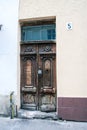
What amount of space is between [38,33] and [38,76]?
135 centimetres

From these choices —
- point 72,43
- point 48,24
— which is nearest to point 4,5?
point 48,24

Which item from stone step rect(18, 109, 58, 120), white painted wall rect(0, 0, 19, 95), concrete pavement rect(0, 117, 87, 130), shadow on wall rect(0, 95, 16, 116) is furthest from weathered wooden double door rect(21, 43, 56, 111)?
concrete pavement rect(0, 117, 87, 130)

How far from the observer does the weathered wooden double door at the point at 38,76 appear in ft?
25.2

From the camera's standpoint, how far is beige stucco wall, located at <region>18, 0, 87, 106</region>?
7156 mm

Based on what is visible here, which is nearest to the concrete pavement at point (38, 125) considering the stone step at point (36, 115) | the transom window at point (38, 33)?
the stone step at point (36, 115)

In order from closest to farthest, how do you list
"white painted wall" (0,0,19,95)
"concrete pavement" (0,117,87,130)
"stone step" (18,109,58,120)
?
"concrete pavement" (0,117,87,130) → "stone step" (18,109,58,120) → "white painted wall" (0,0,19,95)

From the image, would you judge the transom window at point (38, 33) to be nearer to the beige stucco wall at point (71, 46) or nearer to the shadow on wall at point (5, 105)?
the beige stucco wall at point (71, 46)

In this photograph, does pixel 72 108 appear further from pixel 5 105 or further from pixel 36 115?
pixel 5 105

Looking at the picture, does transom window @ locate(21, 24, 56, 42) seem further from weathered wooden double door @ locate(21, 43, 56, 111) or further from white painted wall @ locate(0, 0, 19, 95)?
white painted wall @ locate(0, 0, 19, 95)

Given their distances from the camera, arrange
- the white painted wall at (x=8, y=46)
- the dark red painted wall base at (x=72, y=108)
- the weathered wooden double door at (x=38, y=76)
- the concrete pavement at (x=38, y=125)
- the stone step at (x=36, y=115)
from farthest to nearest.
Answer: the white painted wall at (x=8, y=46) < the weathered wooden double door at (x=38, y=76) < the stone step at (x=36, y=115) < the dark red painted wall base at (x=72, y=108) < the concrete pavement at (x=38, y=125)

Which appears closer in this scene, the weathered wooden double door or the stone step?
the stone step

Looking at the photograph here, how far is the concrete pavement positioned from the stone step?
0.14m

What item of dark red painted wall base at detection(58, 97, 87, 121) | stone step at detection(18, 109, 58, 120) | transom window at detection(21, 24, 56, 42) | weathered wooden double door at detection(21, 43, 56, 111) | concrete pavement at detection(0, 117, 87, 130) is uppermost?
transom window at detection(21, 24, 56, 42)

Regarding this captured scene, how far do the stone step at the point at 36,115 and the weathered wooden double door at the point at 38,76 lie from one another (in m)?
0.17
